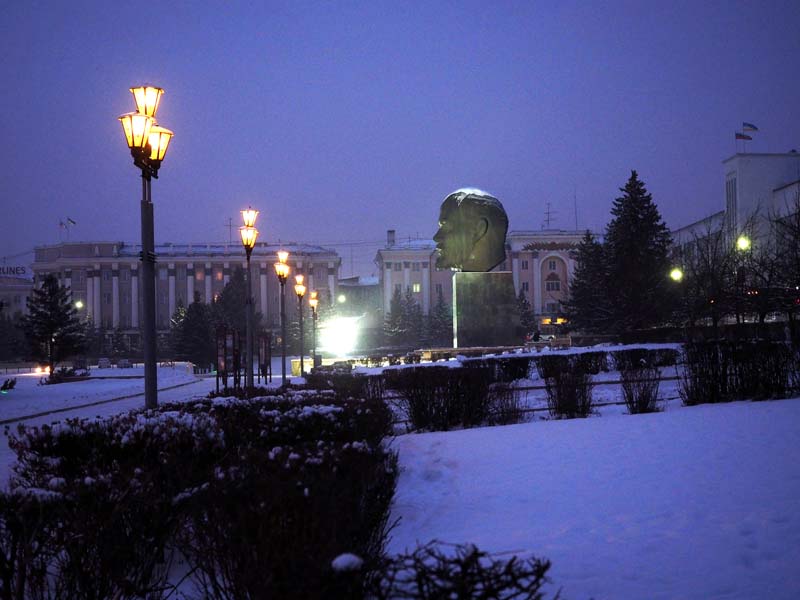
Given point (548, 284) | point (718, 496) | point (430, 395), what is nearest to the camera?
point (718, 496)

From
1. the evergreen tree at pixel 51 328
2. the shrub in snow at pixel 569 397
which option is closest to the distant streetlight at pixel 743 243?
the shrub in snow at pixel 569 397

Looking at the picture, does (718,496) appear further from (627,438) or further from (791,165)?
(791,165)

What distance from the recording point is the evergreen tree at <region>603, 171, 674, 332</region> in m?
37.6

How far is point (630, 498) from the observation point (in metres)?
5.64

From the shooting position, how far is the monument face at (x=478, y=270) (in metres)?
21.6

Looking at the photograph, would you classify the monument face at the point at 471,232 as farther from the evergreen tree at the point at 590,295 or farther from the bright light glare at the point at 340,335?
the bright light glare at the point at 340,335

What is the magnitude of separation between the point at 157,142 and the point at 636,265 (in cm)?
3268

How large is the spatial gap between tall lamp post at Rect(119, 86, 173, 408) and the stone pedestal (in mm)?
12883

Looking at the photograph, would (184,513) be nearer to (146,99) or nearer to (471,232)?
(146,99)

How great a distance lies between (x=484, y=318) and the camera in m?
21.7

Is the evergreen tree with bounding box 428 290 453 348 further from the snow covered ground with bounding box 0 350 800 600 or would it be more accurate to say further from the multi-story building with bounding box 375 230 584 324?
the snow covered ground with bounding box 0 350 800 600

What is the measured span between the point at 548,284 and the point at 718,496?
90.7m

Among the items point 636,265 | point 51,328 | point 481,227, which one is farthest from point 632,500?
point 51,328

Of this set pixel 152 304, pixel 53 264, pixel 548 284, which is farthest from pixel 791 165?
pixel 53 264
